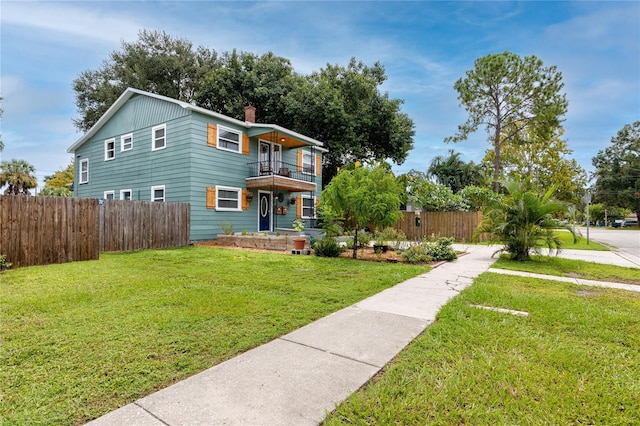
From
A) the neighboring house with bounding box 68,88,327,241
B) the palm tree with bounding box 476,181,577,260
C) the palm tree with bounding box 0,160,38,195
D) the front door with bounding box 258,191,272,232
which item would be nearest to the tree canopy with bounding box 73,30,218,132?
the neighboring house with bounding box 68,88,327,241

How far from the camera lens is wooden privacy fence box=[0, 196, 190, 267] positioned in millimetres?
7020

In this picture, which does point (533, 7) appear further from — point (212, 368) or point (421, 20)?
point (212, 368)

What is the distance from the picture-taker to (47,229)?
7.55 m

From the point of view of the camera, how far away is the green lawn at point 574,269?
6609mm

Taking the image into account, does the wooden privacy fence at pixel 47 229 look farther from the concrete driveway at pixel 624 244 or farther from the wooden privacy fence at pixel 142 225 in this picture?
the concrete driveway at pixel 624 244

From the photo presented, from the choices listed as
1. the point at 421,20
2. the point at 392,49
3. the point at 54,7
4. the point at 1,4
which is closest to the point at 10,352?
the point at 1,4

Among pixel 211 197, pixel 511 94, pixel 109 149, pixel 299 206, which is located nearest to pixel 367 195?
pixel 211 197

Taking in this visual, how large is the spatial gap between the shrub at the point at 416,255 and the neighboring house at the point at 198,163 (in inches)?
283

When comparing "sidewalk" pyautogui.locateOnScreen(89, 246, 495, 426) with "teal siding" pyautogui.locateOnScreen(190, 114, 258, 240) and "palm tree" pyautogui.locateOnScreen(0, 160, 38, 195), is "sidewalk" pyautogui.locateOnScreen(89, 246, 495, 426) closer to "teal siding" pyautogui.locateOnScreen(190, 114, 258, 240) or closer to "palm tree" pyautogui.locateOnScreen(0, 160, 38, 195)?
"teal siding" pyautogui.locateOnScreen(190, 114, 258, 240)

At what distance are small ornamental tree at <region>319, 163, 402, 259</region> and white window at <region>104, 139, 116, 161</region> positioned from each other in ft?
43.5

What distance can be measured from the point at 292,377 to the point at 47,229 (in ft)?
27.0

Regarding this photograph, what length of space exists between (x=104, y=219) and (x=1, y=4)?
631 centimetres

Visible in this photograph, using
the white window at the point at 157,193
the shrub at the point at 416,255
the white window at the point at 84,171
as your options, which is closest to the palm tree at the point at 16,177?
the white window at the point at 84,171

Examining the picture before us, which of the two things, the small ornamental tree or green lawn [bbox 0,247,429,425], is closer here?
green lawn [bbox 0,247,429,425]
